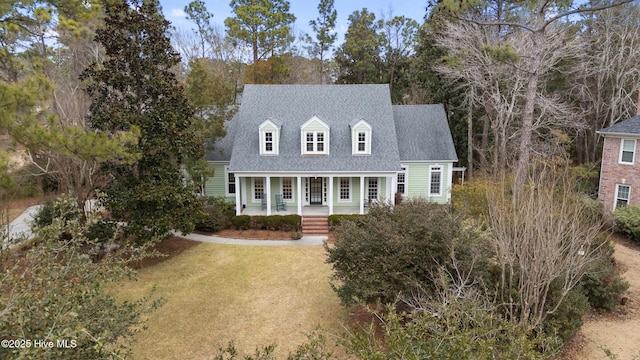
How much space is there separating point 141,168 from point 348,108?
12.5 m

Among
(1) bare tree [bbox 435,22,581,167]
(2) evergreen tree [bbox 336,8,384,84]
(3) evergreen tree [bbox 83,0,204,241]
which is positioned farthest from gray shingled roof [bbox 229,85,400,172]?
(2) evergreen tree [bbox 336,8,384,84]

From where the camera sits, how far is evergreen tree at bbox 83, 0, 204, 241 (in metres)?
13.5

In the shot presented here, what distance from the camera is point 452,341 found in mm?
4367

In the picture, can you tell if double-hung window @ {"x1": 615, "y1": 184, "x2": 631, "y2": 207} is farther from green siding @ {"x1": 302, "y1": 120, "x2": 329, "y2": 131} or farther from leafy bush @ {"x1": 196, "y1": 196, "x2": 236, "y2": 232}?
leafy bush @ {"x1": 196, "y1": 196, "x2": 236, "y2": 232}

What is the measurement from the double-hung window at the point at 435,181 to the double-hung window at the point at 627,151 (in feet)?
29.4

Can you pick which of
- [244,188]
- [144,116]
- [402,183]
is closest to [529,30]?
[402,183]

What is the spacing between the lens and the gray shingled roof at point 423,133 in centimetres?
2359

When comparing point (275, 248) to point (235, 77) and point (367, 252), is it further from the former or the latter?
point (235, 77)

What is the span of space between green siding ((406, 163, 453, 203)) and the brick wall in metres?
7.99

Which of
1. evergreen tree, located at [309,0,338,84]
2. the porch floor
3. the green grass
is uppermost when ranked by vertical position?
evergreen tree, located at [309,0,338,84]

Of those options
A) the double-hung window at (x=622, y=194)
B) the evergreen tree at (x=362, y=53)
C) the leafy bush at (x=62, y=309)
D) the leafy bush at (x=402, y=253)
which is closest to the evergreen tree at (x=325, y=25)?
the evergreen tree at (x=362, y=53)

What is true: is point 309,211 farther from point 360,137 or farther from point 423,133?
point 423,133

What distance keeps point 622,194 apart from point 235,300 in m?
20.0

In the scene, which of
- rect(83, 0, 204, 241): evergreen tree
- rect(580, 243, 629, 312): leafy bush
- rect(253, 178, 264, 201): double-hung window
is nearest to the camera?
rect(580, 243, 629, 312): leafy bush
